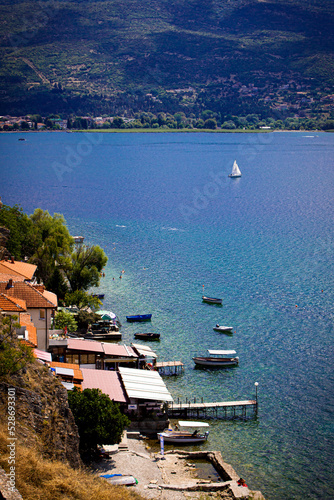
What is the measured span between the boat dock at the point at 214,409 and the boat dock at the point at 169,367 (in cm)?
544

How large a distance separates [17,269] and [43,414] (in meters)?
25.7

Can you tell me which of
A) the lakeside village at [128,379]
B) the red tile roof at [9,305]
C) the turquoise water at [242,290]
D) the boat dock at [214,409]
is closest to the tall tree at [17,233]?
the lakeside village at [128,379]

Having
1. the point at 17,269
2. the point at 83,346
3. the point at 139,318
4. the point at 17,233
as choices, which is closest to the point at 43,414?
the point at 83,346

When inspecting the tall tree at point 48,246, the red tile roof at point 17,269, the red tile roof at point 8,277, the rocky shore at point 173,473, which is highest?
the tall tree at point 48,246

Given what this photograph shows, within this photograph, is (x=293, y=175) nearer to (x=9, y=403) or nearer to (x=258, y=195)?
(x=258, y=195)

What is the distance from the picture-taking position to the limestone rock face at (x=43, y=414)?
1934 cm

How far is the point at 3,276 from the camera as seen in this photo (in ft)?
132

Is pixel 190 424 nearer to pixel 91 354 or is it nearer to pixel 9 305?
pixel 91 354

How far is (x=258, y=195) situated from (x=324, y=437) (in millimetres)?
107309

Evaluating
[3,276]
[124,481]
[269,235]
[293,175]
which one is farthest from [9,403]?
[293,175]

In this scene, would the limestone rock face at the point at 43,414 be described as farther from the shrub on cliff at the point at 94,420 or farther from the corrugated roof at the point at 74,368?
the corrugated roof at the point at 74,368

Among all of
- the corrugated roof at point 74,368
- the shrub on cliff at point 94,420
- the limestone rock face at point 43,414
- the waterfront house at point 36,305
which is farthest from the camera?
the waterfront house at point 36,305

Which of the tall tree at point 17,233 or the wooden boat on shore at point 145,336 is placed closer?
the wooden boat on shore at point 145,336

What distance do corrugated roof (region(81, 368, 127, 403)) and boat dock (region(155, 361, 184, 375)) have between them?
240 inches
